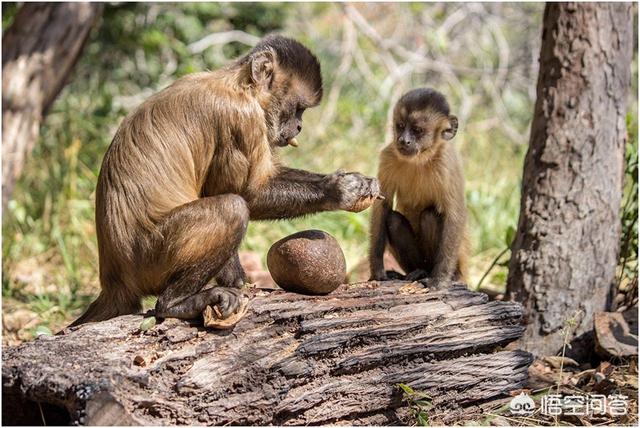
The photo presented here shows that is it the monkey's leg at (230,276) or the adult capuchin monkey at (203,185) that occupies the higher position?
the adult capuchin monkey at (203,185)

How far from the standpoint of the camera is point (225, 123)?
5.00 m

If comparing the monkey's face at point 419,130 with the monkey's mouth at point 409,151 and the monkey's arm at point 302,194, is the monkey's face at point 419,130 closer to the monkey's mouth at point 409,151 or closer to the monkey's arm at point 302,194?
the monkey's mouth at point 409,151

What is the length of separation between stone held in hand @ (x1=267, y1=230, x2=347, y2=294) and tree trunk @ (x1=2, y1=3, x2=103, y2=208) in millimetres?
4353

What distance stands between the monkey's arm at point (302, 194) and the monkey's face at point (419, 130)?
1.02m

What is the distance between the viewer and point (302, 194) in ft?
16.7

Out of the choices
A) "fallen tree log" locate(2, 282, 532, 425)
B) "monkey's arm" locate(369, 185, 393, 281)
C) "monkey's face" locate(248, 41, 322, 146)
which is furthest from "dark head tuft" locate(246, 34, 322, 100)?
"fallen tree log" locate(2, 282, 532, 425)

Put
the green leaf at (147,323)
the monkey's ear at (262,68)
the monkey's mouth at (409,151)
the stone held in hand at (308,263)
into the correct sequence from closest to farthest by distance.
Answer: the green leaf at (147,323), the stone held in hand at (308,263), the monkey's ear at (262,68), the monkey's mouth at (409,151)

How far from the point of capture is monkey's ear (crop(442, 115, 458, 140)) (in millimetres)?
6266

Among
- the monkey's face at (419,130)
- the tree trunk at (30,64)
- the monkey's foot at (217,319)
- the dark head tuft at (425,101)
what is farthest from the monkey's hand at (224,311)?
the tree trunk at (30,64)

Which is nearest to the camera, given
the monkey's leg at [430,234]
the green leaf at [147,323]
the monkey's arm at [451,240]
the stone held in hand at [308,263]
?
the green leaf at [147,323]

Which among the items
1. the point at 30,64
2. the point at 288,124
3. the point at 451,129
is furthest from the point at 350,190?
the point at 30,64

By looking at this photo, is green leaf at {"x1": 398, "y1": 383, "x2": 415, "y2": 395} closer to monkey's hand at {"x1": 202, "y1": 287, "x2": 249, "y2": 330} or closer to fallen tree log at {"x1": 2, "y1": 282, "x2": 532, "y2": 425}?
fallen tree log at {"x1": 2, "y1": 282, "x2": 532, "y2": 425}

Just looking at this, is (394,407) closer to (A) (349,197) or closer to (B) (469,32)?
(A) (349,197)

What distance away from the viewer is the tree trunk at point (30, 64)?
8297 mm
